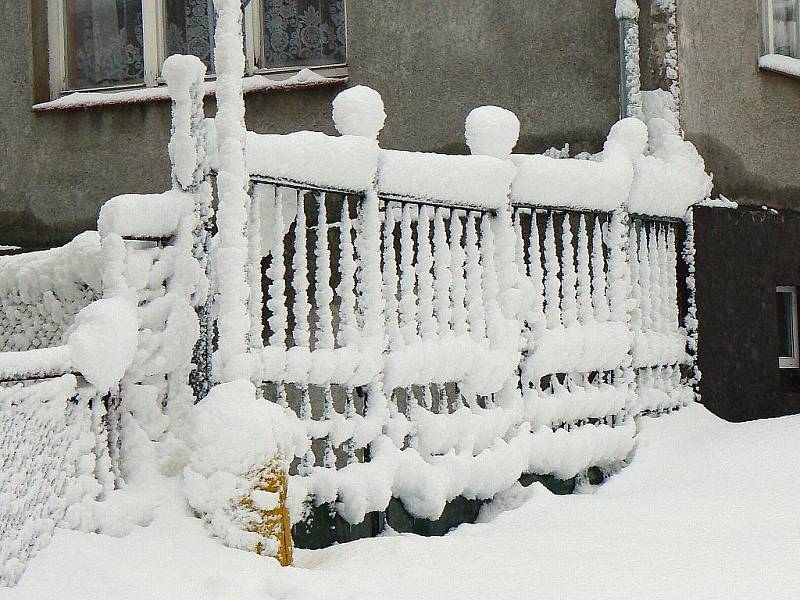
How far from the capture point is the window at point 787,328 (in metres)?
6.62

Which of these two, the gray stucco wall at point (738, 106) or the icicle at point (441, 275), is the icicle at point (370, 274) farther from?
the gray stucco wall at point (738, 106)

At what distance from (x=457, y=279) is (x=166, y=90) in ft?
11.6

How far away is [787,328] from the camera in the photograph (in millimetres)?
6660

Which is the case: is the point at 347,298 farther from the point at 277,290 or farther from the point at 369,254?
the point at 277,290

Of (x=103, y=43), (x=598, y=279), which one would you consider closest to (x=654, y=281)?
(x=598, y=279)

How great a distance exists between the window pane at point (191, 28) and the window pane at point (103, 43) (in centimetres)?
22

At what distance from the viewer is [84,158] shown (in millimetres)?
7410

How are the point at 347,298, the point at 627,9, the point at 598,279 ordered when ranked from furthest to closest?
the point at 627,9 → the point at 598,279 → the point at 347,298

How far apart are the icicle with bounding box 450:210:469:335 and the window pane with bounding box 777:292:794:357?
2943 mm

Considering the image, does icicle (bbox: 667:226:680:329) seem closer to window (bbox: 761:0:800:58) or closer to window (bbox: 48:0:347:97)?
window (bbox: 761:0:800:58)

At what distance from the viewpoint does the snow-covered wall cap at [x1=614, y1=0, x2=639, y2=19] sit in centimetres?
579

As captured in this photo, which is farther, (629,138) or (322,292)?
(629,138)

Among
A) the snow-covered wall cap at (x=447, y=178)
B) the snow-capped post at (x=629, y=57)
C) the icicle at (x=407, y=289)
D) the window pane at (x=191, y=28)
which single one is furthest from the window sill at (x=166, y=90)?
the icicle at (x=407, y=289)

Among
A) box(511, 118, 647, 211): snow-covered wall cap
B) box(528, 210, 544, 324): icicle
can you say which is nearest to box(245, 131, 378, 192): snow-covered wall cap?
box(511, 118, 647, 211): snow-covered wall cap
